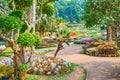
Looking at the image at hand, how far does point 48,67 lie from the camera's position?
17156 mm

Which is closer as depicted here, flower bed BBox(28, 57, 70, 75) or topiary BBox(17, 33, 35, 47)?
topiary BBox(17, 33, 35, 47)

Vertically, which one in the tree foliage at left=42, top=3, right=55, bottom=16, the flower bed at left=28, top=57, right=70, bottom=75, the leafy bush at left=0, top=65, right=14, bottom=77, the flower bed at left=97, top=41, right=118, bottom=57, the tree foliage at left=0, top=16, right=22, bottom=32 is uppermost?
the tree foliage at left=42, top=3, right=55, bottom=16

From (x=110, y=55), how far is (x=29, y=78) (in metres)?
11.5

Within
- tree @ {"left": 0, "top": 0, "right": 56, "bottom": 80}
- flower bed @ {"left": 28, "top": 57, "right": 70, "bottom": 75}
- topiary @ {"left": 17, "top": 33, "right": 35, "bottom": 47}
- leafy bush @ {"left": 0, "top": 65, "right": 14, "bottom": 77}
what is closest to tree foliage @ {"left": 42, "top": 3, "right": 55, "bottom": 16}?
tree @ {"left": 0, "top": 0, "right": 56, "bottom": 80}

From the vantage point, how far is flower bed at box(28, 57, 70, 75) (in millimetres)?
16766

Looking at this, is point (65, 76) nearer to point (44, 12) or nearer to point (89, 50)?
point (44, 12)

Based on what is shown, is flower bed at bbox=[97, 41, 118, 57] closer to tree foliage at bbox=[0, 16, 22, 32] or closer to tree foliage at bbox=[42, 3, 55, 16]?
tree foliage at bbox=[42, 3, 55, 16]

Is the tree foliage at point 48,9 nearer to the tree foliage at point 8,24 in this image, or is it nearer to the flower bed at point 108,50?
the tree foliage at point 8,24

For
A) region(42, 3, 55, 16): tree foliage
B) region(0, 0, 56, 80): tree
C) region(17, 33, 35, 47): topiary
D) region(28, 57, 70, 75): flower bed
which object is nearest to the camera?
region(0, 0, 56, 80): tree

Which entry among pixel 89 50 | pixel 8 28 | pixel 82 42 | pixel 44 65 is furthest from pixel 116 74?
pixel 82 42

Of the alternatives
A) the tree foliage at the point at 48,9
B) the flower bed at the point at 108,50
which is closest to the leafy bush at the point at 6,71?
the tree foliage at the point at 48,9

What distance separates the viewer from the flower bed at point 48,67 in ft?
55.0

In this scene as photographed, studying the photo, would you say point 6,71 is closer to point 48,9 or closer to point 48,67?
point 48,67

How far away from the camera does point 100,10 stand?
16266 mm
